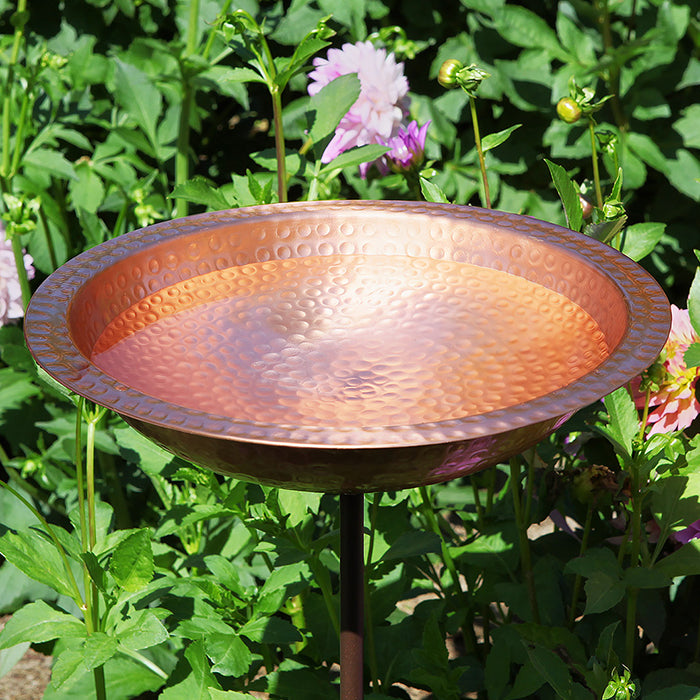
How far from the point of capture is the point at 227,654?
122cm

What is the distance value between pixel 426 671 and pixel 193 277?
1.93 ft

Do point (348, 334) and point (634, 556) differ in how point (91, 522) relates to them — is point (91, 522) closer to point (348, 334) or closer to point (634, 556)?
Result: point (348, 334)

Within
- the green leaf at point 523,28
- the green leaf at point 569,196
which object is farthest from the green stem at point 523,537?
the green leaf at point 523,28

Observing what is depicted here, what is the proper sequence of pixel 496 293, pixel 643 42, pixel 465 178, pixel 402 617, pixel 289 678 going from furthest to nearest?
pixel 465 178 → pixel 643 42 → pixel 402 617 → pixel 289 678 → pixel 496 293

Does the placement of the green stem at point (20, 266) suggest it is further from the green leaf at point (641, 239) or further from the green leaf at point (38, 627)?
the green leaf at point (641, 239)

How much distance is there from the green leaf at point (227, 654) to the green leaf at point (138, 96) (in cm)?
108

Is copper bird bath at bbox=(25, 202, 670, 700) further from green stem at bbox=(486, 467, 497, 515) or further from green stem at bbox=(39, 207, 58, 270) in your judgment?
green stem at bbox=(39, 207, 58, 270)

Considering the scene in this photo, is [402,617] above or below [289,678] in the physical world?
below

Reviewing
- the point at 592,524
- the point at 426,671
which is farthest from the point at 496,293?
the point at 592,524

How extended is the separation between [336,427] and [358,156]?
2.47 feet

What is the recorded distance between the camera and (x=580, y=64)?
208 cm

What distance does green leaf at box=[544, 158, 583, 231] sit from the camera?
1.20 meters

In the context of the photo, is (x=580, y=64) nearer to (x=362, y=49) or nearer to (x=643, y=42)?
(x=643, y=42)

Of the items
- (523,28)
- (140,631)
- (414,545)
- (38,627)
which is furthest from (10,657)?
(523,28)
